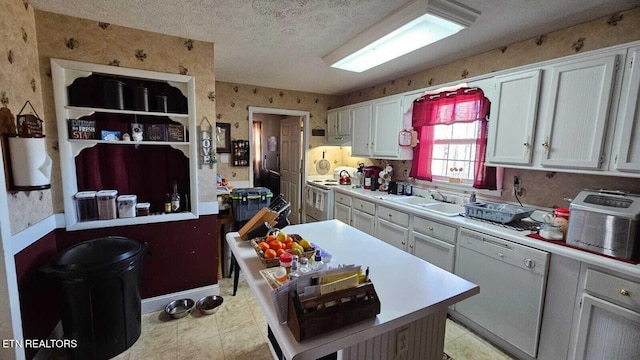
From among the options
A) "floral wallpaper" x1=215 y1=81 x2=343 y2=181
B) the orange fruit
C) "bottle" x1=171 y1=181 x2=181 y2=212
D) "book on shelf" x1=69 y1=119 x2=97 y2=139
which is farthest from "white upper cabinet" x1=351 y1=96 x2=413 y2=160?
"book on shelf" x1=69 y1=119 x2=97 y2=139

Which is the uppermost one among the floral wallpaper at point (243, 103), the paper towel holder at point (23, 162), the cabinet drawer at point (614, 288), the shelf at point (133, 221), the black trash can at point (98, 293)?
the floral wallpaper at point (243, 103)

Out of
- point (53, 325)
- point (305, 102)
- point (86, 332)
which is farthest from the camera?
point (305, 102)

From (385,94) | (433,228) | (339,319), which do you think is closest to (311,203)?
(385,94)

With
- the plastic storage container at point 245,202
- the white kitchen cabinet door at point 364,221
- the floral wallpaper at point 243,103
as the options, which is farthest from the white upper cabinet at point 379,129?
the plastic storage container at point 245,202

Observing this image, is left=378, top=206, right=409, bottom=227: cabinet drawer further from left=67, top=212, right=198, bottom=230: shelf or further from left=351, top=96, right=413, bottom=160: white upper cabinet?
left=67, top=212, right=198, bottom=230: shelf

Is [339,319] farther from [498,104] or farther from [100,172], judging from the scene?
[100,172]

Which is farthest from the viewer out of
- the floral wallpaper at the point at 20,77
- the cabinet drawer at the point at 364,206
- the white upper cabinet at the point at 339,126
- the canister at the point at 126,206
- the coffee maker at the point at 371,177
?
the white upper cabinet at the point at 339,126

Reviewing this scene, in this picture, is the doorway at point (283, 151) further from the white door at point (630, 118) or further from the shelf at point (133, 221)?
the white door at point (630, 118)

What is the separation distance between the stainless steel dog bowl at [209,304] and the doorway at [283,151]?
191 cm

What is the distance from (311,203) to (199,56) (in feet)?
9.01

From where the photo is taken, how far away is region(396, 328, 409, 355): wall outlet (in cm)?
123

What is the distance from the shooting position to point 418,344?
1308 mm

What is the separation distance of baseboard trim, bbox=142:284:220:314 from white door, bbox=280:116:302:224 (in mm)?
2379

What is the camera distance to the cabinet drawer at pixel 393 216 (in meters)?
2.70
